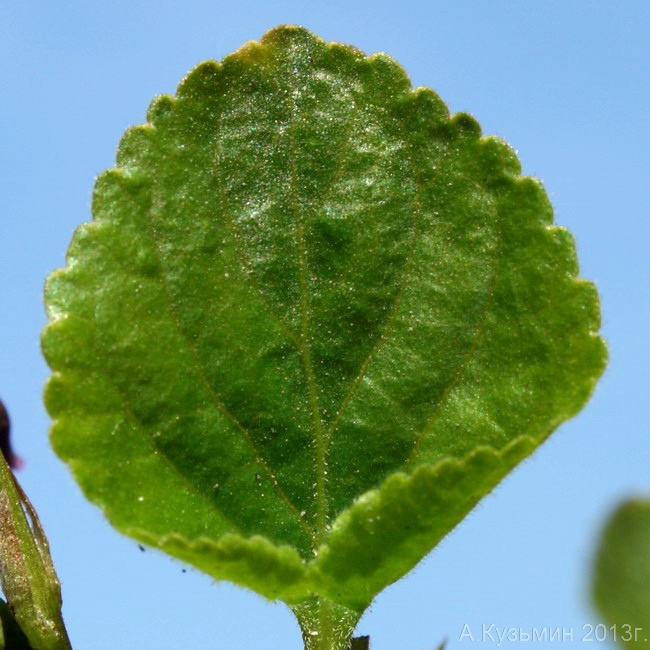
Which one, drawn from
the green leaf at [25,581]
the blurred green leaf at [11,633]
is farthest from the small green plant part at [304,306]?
the blurred green leaf at [11,633]

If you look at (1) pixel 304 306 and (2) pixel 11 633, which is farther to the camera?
(1) pixel 304 306

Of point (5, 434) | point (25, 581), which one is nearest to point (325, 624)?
point (25, 581)

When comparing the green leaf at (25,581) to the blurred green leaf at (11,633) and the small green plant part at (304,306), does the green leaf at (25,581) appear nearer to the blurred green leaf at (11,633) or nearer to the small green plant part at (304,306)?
the blurred green leaf at (11,633)

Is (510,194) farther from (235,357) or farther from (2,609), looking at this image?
(2,609)

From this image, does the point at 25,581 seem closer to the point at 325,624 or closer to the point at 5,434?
the point at 5,434

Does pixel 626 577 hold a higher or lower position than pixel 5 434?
lower

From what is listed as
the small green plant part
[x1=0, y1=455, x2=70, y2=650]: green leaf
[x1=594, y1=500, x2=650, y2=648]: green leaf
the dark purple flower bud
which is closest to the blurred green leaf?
[x1=0, y1=455, x2=70, y2=650]: green leaf

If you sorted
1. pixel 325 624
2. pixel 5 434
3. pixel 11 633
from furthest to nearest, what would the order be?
pixel 5 434 → pixel 325 624 → pixel 11 633
